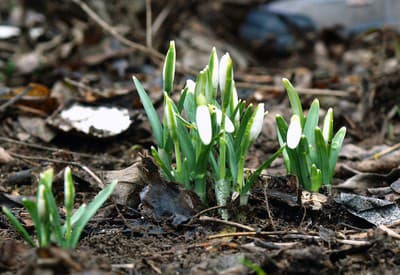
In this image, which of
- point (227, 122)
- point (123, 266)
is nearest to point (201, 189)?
point (227, 122)

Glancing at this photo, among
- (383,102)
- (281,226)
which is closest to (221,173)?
(281,226)

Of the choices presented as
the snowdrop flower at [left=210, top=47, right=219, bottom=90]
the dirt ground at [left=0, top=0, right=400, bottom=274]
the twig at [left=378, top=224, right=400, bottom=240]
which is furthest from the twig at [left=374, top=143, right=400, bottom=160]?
the snowdrop flower at [left=210, top=47, right=219, bottom=90]

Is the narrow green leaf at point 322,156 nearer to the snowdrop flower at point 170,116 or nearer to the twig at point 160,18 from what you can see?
the snowdrop flower at point 170,116

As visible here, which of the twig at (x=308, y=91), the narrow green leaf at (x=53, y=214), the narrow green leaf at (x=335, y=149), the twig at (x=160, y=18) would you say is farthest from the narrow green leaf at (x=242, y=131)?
the twig at (x=160, y=18)

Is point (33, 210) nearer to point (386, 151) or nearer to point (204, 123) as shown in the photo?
point (204, 123)

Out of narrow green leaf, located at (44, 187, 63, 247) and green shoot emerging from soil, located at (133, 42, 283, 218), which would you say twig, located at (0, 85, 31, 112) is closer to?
green shoot emerging from soil, located at (133, 42, 283, 218)

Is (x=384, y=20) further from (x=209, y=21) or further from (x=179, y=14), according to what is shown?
(x=179, y=14)
